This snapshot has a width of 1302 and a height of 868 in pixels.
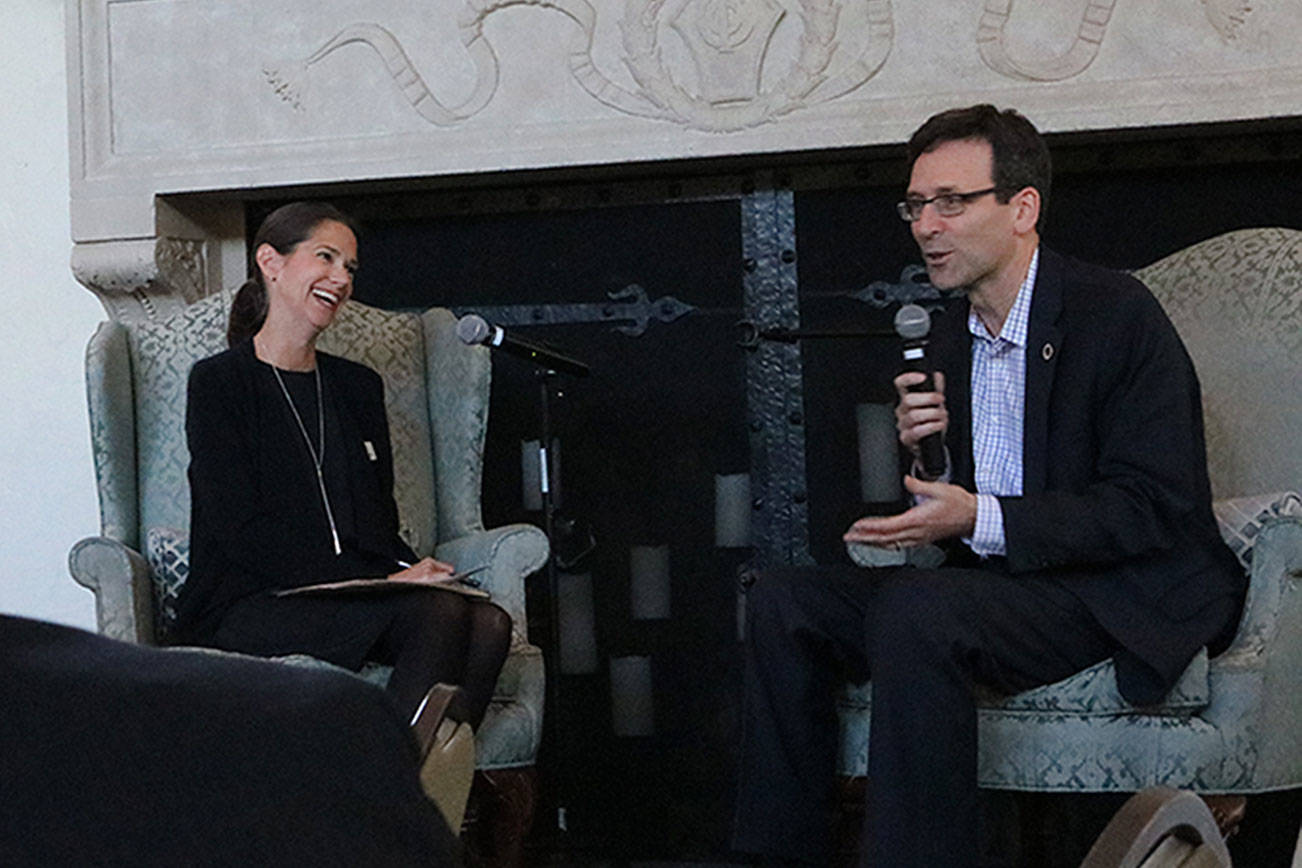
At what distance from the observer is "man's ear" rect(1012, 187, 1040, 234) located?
8.22 ft

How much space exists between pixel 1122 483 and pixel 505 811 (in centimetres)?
111

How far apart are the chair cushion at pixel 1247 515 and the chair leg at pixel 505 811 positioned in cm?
112

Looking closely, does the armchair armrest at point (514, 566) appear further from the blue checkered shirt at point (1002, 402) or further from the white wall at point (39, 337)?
the white wall at point (39, 337)

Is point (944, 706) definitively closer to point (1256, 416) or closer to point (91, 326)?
point (1256, 416)

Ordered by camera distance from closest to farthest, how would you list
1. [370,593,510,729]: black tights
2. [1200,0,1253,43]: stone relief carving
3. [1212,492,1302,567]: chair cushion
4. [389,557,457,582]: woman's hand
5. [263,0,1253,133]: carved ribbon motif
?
[1212,492,1302,567]: chair cushion < [370,593,510,729]: black tights < [389,557,457,582]: woman's hand < [1200,0,1253,43]: stone relief carving < [263,0,1253,133]: carved ribbon motif

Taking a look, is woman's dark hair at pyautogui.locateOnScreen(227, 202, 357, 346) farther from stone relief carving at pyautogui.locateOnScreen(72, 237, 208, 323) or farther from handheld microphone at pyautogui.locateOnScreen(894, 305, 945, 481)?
handheld microphone at pyautogui.locateOnScreen(894, 305, 945, 481)

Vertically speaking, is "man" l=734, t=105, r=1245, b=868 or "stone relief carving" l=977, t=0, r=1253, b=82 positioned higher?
"stone relief carving" l=977, t=0, r=1253, b=82

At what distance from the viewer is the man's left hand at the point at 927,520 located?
7.41ft

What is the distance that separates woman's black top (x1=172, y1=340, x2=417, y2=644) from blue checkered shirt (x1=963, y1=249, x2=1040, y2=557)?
3.31 ft

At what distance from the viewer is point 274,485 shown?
9.32 feet

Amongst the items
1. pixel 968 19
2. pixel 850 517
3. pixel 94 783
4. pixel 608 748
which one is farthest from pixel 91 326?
pixel 94 783

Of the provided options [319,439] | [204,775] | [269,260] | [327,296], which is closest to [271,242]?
[269,260]

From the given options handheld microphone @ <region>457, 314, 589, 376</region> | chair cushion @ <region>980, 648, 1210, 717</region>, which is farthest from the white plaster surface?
chair cushion @ <region>980, 648, 1210, 717</region>

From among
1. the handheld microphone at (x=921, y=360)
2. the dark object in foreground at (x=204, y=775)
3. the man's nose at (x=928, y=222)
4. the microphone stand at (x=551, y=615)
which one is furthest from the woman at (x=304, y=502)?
the dark object in foreground at (x=204, y=775)
